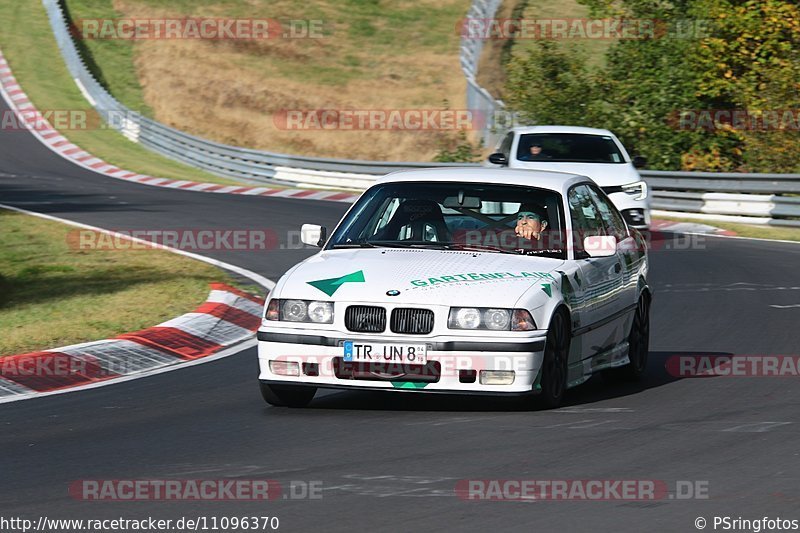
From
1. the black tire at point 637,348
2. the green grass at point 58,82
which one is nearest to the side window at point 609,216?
the black tire at point 637,348

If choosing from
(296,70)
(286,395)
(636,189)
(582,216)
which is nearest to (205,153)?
(296,70)

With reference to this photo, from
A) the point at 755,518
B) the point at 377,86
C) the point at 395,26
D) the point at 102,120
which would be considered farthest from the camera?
the point at 395,26

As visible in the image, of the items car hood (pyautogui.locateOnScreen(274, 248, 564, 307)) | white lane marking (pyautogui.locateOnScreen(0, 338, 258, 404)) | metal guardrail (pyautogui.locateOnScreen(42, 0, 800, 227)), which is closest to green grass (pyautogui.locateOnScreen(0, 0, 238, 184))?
metal guardrail (pyautogui.locateOnScreen(42, 0, 800, 227))

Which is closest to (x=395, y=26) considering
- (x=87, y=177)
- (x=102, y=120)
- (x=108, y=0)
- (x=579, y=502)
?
(x=108, y=0)

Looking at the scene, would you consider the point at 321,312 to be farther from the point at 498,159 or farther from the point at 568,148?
the point at 568,148

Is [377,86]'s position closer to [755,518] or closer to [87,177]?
[87,177]

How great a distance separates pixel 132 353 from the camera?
37.6 ft

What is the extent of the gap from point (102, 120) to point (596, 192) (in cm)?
3593

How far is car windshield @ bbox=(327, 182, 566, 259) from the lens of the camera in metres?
9.59

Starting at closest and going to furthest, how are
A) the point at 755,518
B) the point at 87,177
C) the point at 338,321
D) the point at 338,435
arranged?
the point at 755,518
the point at 338,435
the point at 338,321
the point at 87,177

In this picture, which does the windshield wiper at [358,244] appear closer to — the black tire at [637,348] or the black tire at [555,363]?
the black tire at [555,363]

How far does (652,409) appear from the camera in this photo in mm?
9141

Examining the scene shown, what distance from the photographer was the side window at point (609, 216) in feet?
34.7

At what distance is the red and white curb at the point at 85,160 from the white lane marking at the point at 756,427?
69.3 ft
